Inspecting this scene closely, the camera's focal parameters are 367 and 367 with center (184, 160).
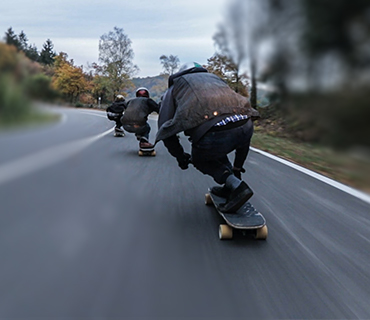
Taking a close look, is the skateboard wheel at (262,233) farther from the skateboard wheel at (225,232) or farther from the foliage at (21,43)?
the foliage at (21,43)

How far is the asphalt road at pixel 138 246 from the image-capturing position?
72cm

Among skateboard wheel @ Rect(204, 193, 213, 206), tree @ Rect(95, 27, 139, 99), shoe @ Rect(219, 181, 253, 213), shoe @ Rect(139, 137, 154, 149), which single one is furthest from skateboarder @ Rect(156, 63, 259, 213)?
shoe @ Rect(139, 137, 154, 149)

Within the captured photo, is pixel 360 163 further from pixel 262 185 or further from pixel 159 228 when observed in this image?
pixel 262 185

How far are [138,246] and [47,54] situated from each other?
1788 millimetres

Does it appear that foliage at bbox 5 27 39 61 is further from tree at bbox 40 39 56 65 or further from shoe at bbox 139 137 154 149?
shoe at bbox 139 137 154 149

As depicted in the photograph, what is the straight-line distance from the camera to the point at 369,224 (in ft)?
11.9

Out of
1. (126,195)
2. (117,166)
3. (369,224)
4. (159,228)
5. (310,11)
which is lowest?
(369,224)

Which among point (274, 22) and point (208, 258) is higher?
point (274, 22)

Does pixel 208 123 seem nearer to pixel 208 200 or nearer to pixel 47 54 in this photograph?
pixel 208 200

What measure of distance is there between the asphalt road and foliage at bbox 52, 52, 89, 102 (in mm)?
39

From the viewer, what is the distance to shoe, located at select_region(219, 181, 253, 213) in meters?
3.03

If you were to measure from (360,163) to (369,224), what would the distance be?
3825 millimetres

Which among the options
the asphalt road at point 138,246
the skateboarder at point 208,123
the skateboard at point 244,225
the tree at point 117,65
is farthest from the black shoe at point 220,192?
the tree at point 117,65

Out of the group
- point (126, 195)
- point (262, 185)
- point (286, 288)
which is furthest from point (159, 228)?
point (262, 185)
